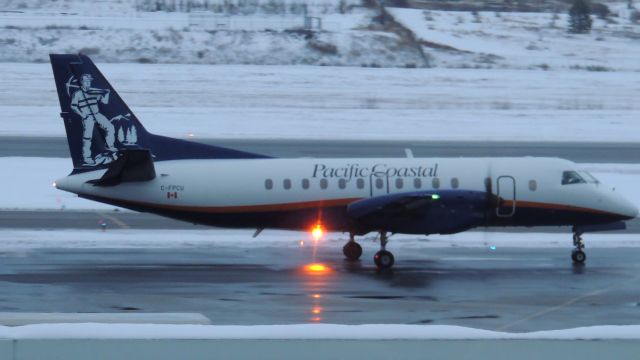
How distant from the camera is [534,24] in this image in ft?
282

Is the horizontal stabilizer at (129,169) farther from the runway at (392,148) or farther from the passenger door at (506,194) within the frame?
the runway at (392,148)

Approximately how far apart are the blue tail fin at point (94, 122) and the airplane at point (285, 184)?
0.02 metres

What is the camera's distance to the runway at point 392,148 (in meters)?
38.0

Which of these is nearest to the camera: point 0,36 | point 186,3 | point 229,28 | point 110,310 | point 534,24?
point 110,310

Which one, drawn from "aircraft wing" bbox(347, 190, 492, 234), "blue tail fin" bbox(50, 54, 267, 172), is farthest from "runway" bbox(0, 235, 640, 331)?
"blue tail fin" bbox(50, 54, 267, 172)

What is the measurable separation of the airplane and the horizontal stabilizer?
3 cm

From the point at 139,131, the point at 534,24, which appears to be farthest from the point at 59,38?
the point at 139,131

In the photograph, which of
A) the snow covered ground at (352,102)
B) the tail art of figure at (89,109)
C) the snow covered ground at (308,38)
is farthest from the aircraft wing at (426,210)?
the snow covered ground at (308,38)

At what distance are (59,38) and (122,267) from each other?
56.0 metres

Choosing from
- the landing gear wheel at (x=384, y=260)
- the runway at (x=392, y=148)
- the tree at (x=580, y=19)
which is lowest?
the runway at (x=392, y=148)

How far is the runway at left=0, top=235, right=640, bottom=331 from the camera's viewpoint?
16672 millimetres

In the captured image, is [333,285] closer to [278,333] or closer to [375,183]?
[375,183]

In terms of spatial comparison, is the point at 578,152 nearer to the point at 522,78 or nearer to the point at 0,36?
the point at 522,78

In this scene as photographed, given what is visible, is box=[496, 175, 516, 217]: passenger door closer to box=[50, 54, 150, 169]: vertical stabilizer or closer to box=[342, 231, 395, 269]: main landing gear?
box=[342, 231, 395, 269]: main landing gear
